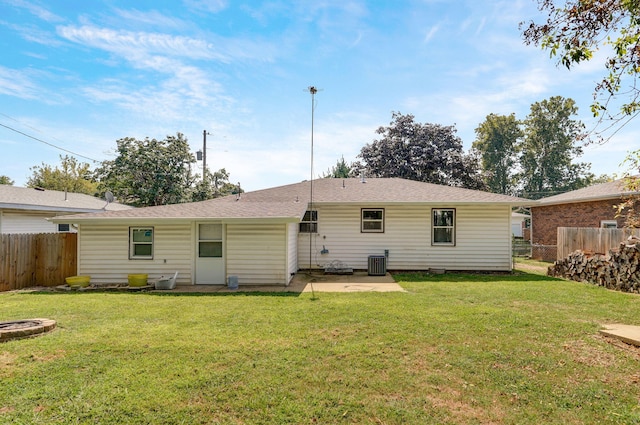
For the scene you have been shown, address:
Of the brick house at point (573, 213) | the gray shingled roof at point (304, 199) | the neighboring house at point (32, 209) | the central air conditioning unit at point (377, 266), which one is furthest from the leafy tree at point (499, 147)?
the neighboring house at point (32, 209)

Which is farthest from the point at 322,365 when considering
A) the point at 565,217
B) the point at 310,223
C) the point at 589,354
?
the point at 565,217

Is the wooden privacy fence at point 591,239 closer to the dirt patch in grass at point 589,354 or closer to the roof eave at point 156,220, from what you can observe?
the dirt patch in grass at point 589,354

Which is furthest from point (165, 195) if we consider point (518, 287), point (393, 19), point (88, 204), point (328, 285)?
point (518, 287)

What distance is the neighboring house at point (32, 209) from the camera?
44.5 feet

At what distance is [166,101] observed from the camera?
14562 millimetres

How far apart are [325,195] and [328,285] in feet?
14.4

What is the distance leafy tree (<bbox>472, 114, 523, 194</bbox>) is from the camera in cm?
4238

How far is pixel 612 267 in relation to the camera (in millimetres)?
9672

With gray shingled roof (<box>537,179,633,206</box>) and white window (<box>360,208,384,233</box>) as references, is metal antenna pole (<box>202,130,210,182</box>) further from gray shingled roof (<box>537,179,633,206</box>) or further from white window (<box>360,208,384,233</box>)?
gray shingled roof (<box>537,179,633,206</box>)

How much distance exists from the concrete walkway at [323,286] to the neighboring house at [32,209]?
6673mm

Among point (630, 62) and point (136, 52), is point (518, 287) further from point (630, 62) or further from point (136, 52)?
point (136, 52)

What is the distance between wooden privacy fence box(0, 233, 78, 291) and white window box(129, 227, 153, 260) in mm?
2106

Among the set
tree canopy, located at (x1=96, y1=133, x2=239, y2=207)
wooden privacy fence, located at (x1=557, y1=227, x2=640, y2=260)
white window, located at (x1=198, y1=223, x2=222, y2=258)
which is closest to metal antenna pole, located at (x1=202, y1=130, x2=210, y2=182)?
tree canopy, located at (x1=96, y1=133, x2=239, y2=207)

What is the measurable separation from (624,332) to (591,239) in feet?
26.1
